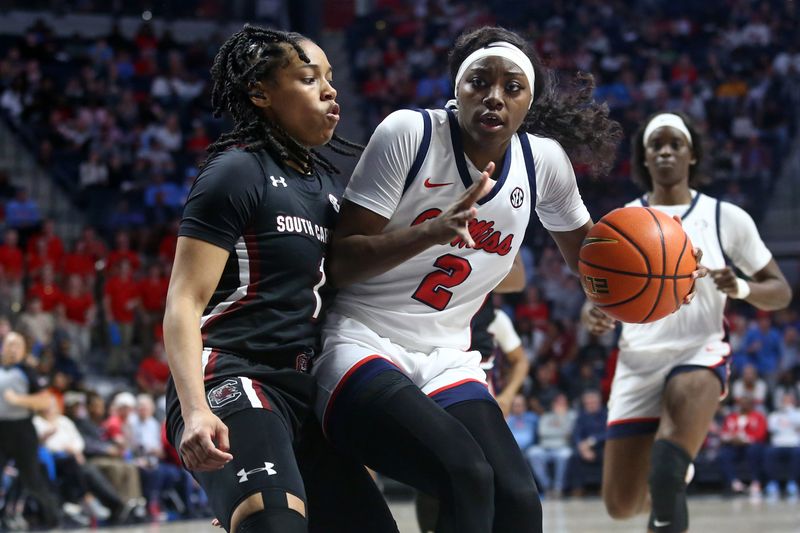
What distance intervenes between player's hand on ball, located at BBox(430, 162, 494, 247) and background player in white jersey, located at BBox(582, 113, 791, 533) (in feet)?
6.59

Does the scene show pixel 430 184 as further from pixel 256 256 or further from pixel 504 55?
pixel 256 256

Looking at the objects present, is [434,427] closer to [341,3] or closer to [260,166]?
→ [260,166]

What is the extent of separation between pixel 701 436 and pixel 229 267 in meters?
2.70

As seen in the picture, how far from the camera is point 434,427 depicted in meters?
3.19

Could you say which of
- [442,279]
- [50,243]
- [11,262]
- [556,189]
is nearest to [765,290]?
[556,189]

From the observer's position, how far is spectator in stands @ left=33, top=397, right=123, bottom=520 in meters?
10.3

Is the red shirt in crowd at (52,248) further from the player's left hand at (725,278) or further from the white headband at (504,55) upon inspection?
the white headband at (504,55)

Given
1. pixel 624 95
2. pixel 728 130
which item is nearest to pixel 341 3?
pixel 624 95

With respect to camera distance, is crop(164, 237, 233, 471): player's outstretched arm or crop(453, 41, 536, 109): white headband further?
crop(453, 41, 536, 109): white headband

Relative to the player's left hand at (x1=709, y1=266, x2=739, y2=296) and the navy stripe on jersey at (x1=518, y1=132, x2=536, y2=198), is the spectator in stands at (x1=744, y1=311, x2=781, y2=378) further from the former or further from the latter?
the navy stripe on jersey at (x1=518, y1=132, x2=536, y2=198)

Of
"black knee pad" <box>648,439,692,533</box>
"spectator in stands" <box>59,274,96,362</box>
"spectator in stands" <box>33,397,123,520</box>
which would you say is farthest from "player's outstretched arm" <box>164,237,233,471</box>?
"spectator in stands" <box>59,274,96,362</box>

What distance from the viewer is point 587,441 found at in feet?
39.6

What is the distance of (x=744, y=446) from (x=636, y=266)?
9.22 meters

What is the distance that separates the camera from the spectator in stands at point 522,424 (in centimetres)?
1233
